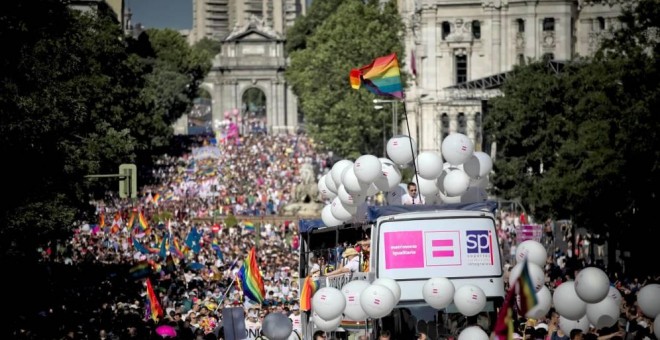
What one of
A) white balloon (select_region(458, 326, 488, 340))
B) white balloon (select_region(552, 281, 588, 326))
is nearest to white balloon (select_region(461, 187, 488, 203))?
white balloon (select_region(552, 281, 588, 326))

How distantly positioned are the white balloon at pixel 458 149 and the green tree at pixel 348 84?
66.0m

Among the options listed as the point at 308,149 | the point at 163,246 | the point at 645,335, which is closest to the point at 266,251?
the point at 163,246

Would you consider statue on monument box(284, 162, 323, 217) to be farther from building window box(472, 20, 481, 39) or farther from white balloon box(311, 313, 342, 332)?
white balloon box(311, 313, 342, 332)

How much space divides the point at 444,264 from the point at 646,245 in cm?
2269

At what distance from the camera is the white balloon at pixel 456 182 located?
101 ft

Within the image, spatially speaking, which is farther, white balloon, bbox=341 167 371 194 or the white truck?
white balloon, bbox=341 167 371 194

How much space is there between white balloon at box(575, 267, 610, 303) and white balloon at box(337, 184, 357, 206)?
7.91m

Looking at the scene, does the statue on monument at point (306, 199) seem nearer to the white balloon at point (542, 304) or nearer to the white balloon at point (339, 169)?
the white balloon at point (339, 169)

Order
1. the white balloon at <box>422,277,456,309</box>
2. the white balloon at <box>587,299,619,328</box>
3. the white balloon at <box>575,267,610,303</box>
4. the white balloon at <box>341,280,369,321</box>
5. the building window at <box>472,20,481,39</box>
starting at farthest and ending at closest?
the building window at <box>472,20,481,39</box> → the white balloon at <box>341,280,369,321</box> → the white balloon at <box>422,277,456,309</box> → the white balloon at <box>587,299,619,328</box> → the white balloon at <box>575,267,610,303</box>

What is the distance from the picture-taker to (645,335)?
24.1 meters

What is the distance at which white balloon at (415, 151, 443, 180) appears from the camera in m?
30.8

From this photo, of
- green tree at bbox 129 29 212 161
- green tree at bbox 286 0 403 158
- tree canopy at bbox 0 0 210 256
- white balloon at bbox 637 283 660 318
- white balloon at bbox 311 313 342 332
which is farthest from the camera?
green tree at bbox 129 29 212 161

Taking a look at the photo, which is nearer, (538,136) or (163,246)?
Result: (163,246)

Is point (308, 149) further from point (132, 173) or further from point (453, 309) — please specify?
point (453, 309)
